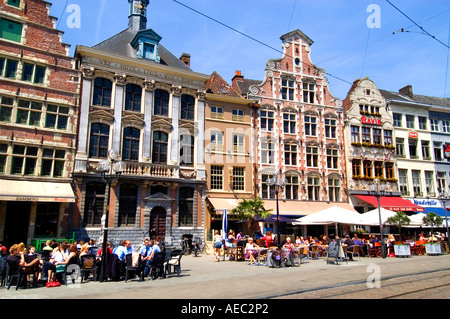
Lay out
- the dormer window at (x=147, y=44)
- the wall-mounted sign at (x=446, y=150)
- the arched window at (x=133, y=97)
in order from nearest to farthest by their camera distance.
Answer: the arched window at (x=133, y=97)
the dormer window at (x=147, y=44)
the wall-mounted sign at (x=446, y=150)

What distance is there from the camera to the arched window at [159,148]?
81.6ft

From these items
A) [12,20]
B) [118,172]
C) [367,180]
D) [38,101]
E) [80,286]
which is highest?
[12,20]

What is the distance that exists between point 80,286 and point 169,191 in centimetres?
1387

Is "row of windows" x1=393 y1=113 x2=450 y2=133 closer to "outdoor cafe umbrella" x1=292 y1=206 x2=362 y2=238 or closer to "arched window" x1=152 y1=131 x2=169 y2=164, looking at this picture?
"outdoor cafe umbrella" x1=292 y1=206 x2=362 y2=238

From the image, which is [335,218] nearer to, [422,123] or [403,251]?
[403,251]

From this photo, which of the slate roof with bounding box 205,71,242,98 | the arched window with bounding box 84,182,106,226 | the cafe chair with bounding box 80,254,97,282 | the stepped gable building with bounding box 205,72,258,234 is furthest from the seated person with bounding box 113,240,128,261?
the slate roof with bounding box 205,71,242,98

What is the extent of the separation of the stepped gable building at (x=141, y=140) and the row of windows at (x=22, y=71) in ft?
8.12

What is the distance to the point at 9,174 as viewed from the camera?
1989 centimetres

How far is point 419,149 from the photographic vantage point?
35.0m

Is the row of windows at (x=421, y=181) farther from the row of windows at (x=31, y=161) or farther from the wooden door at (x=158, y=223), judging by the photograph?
the row of windows at (x=31, y=161)

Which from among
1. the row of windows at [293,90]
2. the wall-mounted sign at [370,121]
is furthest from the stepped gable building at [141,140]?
the wall-mounted sign at [370,121]

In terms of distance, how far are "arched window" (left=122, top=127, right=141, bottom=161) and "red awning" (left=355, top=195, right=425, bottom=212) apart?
63.6ft
